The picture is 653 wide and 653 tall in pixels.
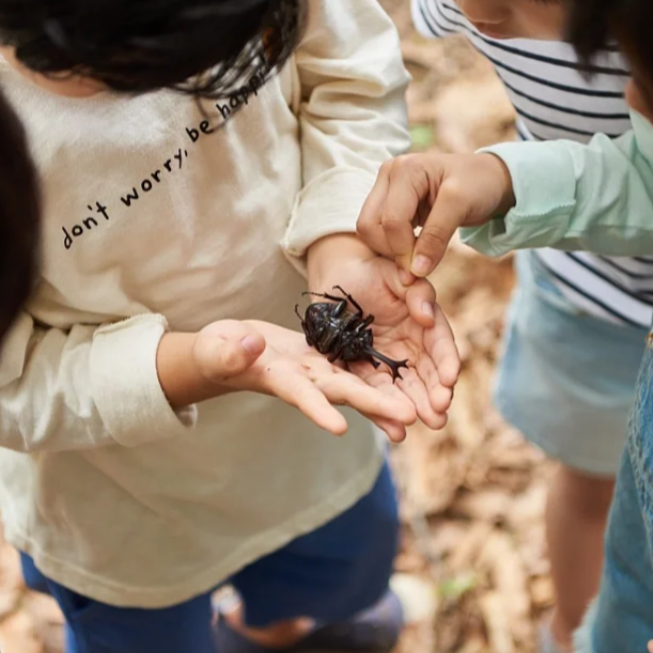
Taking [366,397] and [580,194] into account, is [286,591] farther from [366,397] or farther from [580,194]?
[580,194]

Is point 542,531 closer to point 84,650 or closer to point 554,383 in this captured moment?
point 554,383

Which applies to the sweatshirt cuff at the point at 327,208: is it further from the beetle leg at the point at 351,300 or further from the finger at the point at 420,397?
the finger at the point at 420,397

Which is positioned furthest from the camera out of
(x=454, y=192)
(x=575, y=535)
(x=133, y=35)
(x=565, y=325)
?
(x=575, y=535)

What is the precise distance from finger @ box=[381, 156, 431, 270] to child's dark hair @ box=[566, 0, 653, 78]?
0.25 metres

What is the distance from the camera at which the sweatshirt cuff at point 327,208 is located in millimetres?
938

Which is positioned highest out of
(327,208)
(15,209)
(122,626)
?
(15,209)

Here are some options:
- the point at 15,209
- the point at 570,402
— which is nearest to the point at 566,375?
the point at 570,402

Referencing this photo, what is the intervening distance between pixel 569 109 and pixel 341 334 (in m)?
0.38

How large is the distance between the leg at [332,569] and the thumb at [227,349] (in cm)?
48

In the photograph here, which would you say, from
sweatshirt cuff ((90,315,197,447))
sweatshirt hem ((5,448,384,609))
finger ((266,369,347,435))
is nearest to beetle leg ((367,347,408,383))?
finger ((266,369,347,435))

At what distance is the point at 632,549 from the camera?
860mm

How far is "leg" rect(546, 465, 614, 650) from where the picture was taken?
1326 millimetres

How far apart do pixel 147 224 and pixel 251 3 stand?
0.32 metres

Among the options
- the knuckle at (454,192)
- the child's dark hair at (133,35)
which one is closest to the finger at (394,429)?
the knuckle at (454,192)
